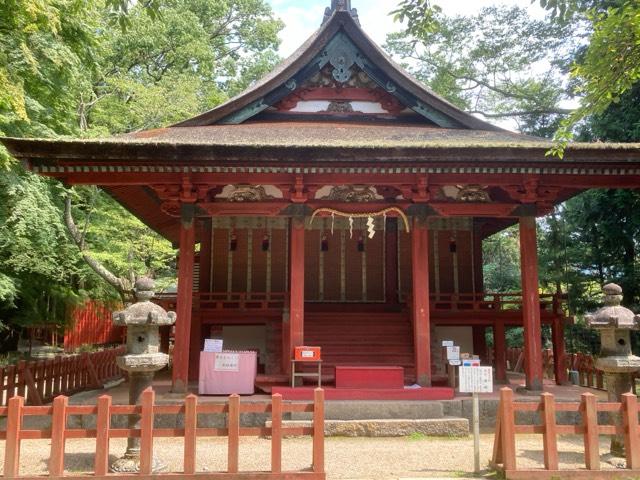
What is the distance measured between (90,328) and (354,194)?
1896 centimetres

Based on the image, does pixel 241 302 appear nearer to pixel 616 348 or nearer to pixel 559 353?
pixel 559 353

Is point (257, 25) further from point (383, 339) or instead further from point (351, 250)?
point (383, 339)

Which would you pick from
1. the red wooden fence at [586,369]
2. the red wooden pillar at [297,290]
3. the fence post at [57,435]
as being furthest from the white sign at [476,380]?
the red wooden fence at [586,369]

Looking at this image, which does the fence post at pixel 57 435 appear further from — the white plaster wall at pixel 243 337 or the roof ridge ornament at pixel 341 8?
the roof ridge ornament at pixel 341 8

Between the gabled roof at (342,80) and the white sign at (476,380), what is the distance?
688cm

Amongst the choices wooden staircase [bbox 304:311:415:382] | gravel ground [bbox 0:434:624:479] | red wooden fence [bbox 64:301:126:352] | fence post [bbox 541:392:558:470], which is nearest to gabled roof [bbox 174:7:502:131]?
wooden staircase [bbox 304:311:415:382]

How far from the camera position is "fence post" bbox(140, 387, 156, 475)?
5.73 metres

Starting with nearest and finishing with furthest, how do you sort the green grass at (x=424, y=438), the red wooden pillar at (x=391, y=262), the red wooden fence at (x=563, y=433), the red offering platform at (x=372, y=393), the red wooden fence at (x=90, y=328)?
the red wooden fence at (x=563, y=433)
the green grass at (x=424, y=438)
the red offering platform at (x=372, y=393)
the red wooden pillar at (x=391, y=262)
the red wooden fence at (x=90, y=328)

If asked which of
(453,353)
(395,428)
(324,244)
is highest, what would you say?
(324,244)

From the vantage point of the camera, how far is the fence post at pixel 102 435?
226 inches

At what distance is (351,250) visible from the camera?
49.1 ft

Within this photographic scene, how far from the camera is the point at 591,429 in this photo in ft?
20.1

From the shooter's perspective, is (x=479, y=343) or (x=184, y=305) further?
(x=479, y=343)

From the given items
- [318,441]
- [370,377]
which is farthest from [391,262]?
[318,441]
